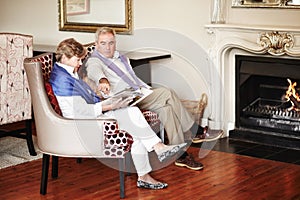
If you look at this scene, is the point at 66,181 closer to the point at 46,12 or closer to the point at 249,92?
the point at 249,92

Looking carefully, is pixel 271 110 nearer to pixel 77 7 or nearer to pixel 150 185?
pixel 150 185

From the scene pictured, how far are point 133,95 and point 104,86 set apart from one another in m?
0.35

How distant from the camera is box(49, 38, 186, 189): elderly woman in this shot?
160 inches

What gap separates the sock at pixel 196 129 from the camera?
555 centimetres

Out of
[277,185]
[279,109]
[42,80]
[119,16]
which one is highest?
[119,16]

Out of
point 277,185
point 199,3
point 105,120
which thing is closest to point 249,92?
point 199,3

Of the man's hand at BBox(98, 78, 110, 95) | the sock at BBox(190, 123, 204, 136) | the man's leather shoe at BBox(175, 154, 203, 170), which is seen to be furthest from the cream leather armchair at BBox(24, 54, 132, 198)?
the sock at BBox(190, 123, 204, 136)

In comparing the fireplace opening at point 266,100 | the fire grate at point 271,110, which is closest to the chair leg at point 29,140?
the fireplace opening at point 266,100

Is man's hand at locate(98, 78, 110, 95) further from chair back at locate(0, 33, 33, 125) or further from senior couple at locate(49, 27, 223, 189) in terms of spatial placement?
chair back at locate(0, 33, 33, 125)

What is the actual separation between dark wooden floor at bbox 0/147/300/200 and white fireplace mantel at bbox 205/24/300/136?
2.60 feet

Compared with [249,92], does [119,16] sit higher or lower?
higher

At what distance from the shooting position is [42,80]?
4.02 metres

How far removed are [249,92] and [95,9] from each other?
1887 mm

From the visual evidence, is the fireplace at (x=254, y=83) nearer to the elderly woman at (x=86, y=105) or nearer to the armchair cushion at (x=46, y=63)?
the elderly woman at (x=86, y=105)
